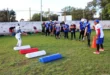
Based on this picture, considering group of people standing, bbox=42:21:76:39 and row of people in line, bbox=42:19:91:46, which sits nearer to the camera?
row of people in line, bbox=42:19:91:46

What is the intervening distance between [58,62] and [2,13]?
31.9 meters

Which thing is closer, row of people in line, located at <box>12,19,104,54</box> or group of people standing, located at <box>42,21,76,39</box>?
row of people in line, located at <box>12,19,104,54</box>

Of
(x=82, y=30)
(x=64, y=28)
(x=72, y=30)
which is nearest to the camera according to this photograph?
(x=82, y=30)

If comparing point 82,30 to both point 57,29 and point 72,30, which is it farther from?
point 57,29

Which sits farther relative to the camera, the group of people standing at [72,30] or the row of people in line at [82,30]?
the group of people standing at [72,30]

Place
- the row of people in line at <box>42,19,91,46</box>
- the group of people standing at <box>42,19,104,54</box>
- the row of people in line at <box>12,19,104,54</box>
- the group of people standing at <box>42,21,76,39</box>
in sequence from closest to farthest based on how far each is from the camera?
the row of people in line at <box>12,19,104,54</box>
the group of people standing at <box>42,19,104,54</box>
the row of people in line at <box>42,19,91,46</box>
the group of people standing at <box>42,21,76,39</box>

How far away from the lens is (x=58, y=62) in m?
9.66

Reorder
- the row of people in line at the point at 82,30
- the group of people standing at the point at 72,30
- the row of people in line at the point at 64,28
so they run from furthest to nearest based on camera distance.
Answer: the row of people in line at the point at 64,28 → the group of people standing at the point at 72,30 → the row of people in line at the point at 82,30

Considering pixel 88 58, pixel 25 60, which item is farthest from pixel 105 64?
pixel 25 60

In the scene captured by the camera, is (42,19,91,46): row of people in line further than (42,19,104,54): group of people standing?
Yes

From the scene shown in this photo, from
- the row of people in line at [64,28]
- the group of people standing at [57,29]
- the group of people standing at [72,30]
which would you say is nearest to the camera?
the group of people standing at [72,30]

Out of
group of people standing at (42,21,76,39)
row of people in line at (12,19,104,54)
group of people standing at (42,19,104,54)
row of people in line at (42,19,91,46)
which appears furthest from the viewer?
group of people standing at (42,21,76,39)

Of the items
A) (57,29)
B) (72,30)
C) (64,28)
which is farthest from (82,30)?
(57,29)

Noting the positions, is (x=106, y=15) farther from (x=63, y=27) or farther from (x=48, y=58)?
(x=48, y=58)
